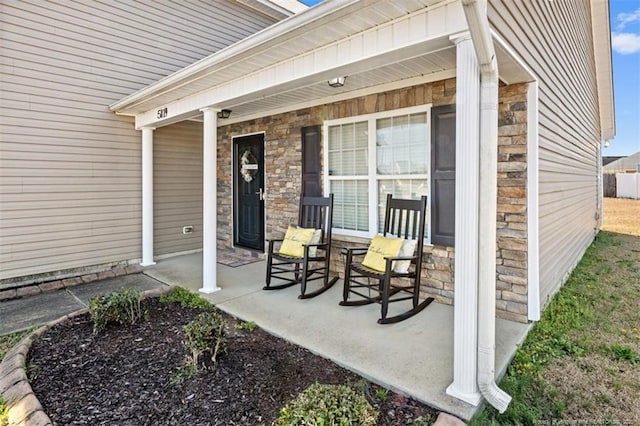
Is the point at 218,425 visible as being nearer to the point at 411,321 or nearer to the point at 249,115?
the point at 411,321

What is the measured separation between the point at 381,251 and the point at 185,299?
2285 millimetres

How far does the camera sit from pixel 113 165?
5.62 m

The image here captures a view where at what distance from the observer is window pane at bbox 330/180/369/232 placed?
15.1ft

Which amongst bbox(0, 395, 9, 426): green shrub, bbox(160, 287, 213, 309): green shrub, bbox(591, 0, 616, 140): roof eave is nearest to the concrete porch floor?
bbox(160, 287, 213, 309): green shrub

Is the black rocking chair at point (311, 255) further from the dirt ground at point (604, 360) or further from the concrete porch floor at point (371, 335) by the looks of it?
the dirt ground at point (604, 360)

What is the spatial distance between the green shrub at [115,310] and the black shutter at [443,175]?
121 inches

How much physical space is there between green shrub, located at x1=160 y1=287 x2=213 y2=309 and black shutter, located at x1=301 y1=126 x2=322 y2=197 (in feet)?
6.52

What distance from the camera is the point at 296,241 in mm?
4438

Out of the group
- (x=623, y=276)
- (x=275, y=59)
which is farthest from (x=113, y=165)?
(x=623, y=276)

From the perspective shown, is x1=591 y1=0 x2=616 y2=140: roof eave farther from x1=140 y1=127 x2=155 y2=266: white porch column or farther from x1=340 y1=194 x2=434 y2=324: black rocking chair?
x1=140 y1=127 x2=155 y2=266: white porch column

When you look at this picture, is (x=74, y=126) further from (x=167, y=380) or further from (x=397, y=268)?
(x=397, y=268)

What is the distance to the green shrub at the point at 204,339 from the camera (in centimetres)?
259

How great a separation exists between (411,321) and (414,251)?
705 millimetres

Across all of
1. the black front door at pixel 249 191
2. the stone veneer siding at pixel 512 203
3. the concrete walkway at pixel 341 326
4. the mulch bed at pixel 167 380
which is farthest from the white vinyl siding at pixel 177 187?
the stone veneer siding at pixel 512 203
